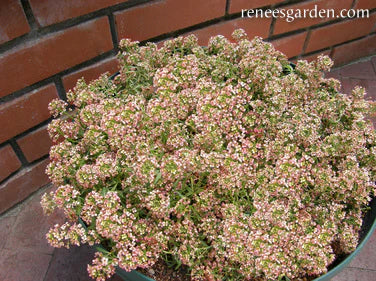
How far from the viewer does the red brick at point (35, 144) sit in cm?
167

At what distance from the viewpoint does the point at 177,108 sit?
1182mm

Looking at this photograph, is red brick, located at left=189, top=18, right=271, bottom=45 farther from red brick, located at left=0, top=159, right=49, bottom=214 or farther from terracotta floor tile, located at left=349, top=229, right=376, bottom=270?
terracotta floor tile, located at left=349, top=229, right=376, bottom=270

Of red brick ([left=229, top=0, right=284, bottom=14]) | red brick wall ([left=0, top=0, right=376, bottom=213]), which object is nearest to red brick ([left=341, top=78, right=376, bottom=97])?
red brick wall ([left=0, top=0, right=376, bottom=213])

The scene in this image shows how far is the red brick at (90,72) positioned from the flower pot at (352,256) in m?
0.84

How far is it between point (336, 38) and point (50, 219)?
6.20 feet

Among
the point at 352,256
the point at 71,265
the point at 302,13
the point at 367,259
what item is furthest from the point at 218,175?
the point at 302,13

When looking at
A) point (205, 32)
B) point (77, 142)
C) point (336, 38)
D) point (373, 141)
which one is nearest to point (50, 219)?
point (77, 142)

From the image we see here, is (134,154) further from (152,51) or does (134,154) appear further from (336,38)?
(336,38)

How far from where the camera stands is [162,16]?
5.42 ft

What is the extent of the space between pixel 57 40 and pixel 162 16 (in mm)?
449

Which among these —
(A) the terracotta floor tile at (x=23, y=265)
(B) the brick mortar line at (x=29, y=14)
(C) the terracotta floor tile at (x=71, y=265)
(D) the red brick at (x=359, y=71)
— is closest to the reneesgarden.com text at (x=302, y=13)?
(D) the red brick at (x=359, y=71)

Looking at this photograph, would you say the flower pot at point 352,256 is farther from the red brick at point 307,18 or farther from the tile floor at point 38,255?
the red brick at point 307,18

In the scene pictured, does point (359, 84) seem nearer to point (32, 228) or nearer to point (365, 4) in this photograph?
point (365, 4)

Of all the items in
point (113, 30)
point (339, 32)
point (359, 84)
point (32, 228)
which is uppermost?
point (339, 32)
